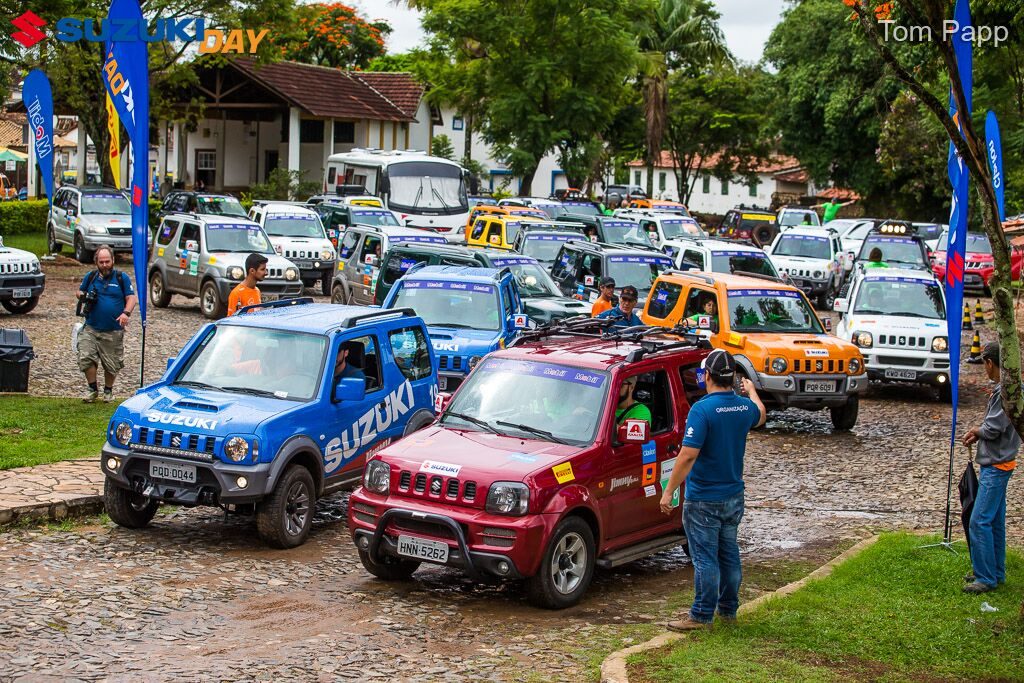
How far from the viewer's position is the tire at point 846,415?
16.7 m

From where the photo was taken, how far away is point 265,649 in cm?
762

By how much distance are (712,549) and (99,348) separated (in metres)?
9.24

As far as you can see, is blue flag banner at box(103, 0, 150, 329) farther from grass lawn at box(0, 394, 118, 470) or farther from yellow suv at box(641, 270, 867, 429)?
yellow suv at box(641, 270, 867, 429)

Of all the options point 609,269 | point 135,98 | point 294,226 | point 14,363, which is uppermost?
point 135,98

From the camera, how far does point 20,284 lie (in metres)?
22.7

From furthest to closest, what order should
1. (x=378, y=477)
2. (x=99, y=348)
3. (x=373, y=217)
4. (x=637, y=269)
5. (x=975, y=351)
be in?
(x=373, y=217) < (x=975, y=351) < (x=637, y=269) < (x=99, y=348) < (x=378, y=477)

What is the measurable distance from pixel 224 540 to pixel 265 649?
9.23 feet

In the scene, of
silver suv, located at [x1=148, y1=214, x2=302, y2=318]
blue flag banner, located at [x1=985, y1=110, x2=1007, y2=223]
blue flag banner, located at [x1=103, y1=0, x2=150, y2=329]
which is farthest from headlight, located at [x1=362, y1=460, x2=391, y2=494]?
silver suv, located at [x1=148, y1=214, x2=302, y2=318]

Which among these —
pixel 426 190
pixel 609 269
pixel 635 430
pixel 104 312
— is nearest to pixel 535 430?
pixel 635 430

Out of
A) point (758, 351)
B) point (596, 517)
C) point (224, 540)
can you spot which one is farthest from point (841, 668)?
point (758, 351)

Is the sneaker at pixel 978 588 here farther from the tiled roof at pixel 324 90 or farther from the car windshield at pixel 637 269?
the tiled roof at pixel 324 90

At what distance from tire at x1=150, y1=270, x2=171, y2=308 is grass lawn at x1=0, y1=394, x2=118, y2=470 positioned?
10964 millimetres

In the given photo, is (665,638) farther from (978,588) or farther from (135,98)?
(135,98)

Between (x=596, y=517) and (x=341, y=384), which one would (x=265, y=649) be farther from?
(x=341, y=384)
